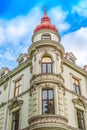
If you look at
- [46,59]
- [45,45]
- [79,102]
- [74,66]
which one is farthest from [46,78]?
[74,66]

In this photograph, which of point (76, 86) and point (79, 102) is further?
point (76, 86)

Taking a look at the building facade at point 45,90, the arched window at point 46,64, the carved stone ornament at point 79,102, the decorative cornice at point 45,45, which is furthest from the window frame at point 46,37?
the carved stone ornament at point 79,102

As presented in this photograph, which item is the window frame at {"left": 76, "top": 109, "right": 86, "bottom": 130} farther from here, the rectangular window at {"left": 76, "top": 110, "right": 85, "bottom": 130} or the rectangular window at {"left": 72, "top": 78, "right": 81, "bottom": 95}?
the rectangular window at {"left": 72, "top": 78, "right": 81, "bottom": 95}

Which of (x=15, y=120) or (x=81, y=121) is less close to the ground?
(x=15, y=120)

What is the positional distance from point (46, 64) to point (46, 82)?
2666 mm

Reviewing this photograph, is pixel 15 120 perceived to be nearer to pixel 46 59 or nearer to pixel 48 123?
pixel 48 123

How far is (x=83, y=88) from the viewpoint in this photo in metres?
28.7

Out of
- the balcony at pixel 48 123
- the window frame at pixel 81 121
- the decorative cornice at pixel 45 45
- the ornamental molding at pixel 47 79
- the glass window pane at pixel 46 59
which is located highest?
the decorative cornice at pixel 45 45

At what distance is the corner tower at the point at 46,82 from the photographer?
829 inches

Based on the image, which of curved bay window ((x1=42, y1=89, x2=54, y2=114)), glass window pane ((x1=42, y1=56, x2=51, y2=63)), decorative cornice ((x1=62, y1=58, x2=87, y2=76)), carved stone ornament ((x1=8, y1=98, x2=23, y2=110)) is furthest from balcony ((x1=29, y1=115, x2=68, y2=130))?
decorative cornice ((x1=62, y1=58, x2=87, y2=76))

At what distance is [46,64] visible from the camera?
25.4 metres

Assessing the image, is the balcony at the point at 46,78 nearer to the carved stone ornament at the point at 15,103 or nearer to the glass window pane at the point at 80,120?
the carved stone ornament at the point at 15,103

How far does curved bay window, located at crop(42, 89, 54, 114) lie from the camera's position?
2195 cm

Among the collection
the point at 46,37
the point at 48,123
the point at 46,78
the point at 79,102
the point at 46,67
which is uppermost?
the point at 46,37
